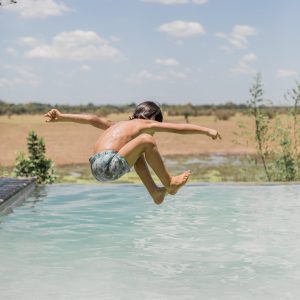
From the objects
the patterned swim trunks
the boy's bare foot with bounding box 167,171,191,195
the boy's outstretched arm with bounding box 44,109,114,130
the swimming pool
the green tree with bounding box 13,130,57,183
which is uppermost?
the boy's outstretched arm with bounding box 44,109,114,130

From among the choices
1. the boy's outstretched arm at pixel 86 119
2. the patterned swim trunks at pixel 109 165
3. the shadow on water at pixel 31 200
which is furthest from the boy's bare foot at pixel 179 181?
the shadow on water at pixel 31 200

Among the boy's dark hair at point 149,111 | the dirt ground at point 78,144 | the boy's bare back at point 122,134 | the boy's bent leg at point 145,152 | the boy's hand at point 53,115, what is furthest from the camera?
the dirt ground at point 78,144

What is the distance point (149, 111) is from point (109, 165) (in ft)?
2.25

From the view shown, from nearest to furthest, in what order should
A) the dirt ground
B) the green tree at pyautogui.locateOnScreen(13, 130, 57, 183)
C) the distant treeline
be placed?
the green tree at pyautogui.locateOnScreen(13, 130, 57, 183) < the dirt ground < the distant treeline

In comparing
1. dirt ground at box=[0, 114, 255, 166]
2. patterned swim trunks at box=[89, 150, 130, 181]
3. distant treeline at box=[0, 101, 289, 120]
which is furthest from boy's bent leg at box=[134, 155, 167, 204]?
distant treeline at box=[0, 101, 289, 120]

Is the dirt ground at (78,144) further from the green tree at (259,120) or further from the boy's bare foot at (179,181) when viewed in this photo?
the boy's bare foot at (179,181)

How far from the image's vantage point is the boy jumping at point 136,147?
5957mm

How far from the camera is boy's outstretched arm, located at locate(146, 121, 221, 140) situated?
18.2ft

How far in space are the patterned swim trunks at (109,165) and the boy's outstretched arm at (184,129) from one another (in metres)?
0.40

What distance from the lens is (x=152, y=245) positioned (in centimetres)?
752

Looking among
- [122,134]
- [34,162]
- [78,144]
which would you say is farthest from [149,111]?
[78,144]

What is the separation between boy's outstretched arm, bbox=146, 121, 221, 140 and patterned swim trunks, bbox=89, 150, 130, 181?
1.32 ft

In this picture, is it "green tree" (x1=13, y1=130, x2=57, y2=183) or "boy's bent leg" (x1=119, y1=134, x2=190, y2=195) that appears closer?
"boy's bent leg" (x1=119, y1=134, x2=190, y2=195)

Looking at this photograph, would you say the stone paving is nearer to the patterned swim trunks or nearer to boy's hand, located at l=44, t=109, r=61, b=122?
boy's hand, located at l=44, t=109, r=61, b=122
